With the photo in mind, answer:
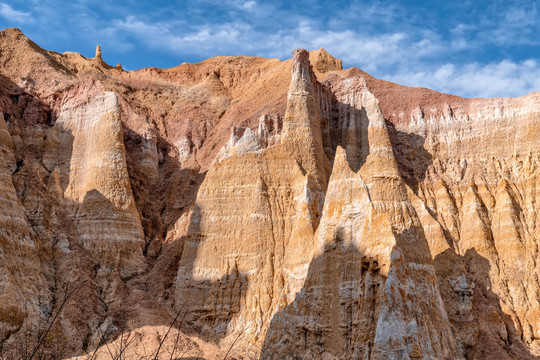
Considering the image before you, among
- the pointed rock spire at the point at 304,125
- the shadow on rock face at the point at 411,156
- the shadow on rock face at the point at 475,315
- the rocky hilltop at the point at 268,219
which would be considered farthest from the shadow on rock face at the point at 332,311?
the shadow on rock face at the point at 411,156

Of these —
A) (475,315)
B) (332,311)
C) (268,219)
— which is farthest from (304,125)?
(475,315)

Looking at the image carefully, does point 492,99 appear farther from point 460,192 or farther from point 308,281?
point 308,281

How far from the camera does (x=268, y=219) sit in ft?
148

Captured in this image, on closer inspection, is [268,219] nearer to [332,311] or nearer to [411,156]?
[332,311]

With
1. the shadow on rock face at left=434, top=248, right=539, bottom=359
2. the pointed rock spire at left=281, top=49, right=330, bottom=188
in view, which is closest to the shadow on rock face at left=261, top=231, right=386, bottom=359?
the shadow on rock face at left=434, top=248, right=539, bottom=359

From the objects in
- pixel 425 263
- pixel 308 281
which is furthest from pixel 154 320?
pixel 425 263

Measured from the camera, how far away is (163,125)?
6191 centimetres

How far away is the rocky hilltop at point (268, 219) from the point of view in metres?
37.0

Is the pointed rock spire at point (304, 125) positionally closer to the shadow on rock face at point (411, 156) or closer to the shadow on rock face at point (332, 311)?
the shadow on rock face at point (411, 156)

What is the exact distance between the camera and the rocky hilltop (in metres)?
37.0

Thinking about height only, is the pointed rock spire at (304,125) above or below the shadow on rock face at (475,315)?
above

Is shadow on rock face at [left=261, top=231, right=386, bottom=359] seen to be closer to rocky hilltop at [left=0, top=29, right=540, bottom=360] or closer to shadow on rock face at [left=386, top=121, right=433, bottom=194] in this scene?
rocky hilltop at [left=0, top=29, right=540, bottom=360]

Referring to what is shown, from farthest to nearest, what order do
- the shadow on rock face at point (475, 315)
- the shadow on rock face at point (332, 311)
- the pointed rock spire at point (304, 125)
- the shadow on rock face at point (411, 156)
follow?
the shadow on rock face at point (411, 156)
the pointed rock spire at point (304, 125)
the shadow on rock face at point (475, 315)
the shadow on rock face at point (332, 311)

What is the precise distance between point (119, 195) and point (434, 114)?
25.8 m
